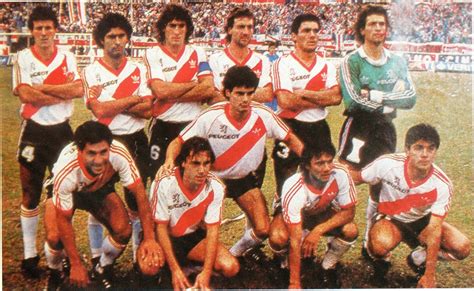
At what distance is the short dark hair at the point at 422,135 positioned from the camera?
9.84 feet

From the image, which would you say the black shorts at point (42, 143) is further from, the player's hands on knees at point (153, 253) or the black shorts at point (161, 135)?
the player's hands on knees at point (153, 253)

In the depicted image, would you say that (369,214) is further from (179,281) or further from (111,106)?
(111,106)

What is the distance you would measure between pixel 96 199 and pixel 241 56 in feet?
3.73

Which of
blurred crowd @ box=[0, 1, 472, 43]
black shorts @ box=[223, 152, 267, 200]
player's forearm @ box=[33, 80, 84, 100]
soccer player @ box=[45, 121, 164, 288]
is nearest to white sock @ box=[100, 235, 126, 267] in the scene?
soccer player @ box=[45, 121, 164, 288]

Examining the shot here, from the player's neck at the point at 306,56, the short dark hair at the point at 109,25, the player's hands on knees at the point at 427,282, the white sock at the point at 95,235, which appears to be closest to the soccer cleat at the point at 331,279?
the player's hands on knees at the point at 427,282

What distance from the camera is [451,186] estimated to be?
121 inches

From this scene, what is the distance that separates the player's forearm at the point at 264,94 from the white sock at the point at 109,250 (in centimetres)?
113

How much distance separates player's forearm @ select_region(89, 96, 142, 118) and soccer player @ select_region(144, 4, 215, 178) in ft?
0.43

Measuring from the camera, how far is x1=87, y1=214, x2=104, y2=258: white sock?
2.98m

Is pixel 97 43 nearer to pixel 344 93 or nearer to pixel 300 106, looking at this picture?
pixel 300 106

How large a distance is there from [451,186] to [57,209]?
7.34 ft

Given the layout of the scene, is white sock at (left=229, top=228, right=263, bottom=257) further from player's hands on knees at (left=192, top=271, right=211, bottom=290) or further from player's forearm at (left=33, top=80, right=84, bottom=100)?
player's forearm at (left=33, top=80, right=84, bottom=100)

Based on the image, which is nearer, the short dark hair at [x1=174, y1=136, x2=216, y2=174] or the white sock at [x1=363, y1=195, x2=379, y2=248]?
the short dark hair at [x1=174, y1=136, x2=216, y2=174]

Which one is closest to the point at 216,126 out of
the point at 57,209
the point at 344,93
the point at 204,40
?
the point at 204,40
